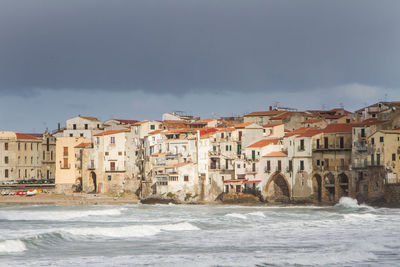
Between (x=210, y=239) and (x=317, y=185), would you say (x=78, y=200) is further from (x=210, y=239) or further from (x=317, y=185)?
(x=210, y=239)

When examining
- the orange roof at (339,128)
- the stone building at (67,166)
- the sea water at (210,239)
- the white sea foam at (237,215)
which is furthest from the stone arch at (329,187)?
the stone building at (67,166)

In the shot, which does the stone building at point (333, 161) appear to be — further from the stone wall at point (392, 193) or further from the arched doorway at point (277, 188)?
the stone wall at point (392, 193)

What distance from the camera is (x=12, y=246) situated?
4591cm

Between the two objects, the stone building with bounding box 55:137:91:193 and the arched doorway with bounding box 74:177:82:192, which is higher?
the stone building with bounding box 55:137:91:193

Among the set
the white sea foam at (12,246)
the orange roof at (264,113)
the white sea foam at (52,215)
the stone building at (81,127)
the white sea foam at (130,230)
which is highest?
the orange roof at (264,113)

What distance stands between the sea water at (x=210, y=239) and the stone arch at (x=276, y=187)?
1045 cm

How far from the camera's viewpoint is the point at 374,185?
7906 cm

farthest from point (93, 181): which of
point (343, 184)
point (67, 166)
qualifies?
point (343, 184)

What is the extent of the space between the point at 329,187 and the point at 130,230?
3465 cm

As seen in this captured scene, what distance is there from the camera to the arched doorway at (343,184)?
83938mm

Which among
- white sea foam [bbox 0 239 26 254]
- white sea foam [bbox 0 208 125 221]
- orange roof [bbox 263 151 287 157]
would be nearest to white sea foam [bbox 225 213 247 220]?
white sea foam [bbox 0 208 125 221]

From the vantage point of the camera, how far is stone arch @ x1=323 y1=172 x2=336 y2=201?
8475cm

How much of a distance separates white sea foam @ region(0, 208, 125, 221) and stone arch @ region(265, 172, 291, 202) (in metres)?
17.2

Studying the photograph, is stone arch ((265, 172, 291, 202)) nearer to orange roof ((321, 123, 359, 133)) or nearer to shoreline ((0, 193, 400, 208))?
shoreline ((0, 193, 400, 208))
